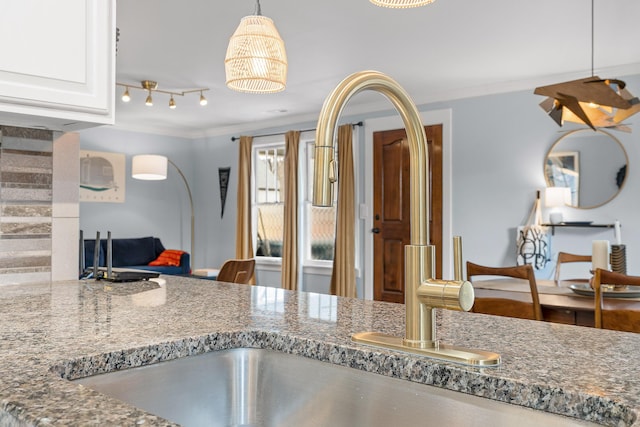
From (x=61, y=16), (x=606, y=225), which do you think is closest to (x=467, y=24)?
(x=606, y=225)

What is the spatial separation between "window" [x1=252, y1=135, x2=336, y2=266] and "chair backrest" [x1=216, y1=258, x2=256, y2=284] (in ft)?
9.35

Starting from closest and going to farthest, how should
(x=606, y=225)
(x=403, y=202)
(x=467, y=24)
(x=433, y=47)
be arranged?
(x=467, y=24)
(x=433, y=47)
(x=606, y=225)
(x=403, y=202)

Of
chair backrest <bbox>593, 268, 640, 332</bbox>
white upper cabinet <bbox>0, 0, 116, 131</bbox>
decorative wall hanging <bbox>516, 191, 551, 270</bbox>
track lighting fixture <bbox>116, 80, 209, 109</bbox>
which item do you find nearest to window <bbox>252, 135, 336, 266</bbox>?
track lighting fixture <bbox>116, 80, 209, 109</bbox>

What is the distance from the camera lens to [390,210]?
623 centimetres

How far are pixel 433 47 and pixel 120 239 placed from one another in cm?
512

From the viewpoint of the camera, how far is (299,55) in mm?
4582

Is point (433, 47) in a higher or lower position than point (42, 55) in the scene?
higher

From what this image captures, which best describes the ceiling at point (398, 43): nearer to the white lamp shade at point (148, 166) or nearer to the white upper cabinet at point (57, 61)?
the white lamp shade at point (148, 166)

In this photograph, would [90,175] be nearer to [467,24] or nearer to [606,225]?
[467,24]

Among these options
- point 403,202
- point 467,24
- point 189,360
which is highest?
point 467,24

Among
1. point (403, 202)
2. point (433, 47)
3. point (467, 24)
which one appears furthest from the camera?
point (403, 202)

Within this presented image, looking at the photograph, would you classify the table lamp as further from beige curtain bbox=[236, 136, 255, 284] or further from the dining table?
beige curtain bbox=[236, 136, 255, 284]

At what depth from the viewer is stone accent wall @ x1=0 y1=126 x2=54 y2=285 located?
1917 mm

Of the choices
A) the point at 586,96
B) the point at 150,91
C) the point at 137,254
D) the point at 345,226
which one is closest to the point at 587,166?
the point at 586,96
